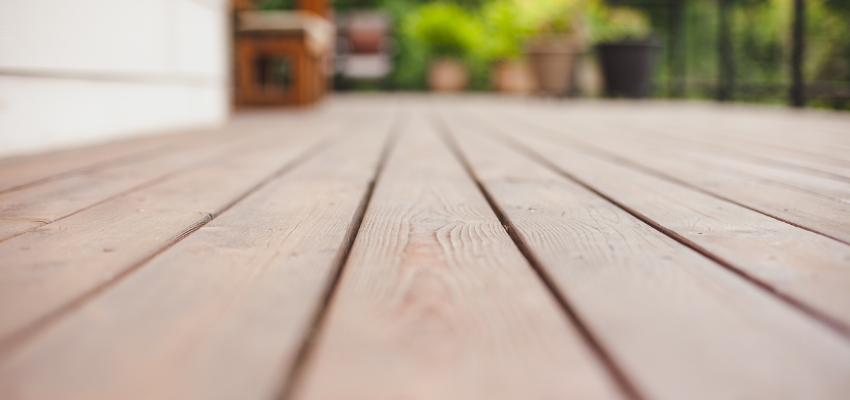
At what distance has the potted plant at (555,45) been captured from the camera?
4.93m

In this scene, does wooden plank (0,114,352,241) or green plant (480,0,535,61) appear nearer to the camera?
wooden plank (0,114,352,241)

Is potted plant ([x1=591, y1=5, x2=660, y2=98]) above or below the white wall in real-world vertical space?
above

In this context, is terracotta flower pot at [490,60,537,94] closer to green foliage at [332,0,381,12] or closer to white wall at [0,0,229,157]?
green foliage at [332,0,381,12]

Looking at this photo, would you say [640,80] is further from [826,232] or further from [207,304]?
[207,304]

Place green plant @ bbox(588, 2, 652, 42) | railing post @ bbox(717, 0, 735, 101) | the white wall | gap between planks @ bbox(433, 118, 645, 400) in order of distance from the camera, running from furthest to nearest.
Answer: green plant @ bbox(588, 2, 652, 42), railing post @ bbox(717, 0, 735, 101), the white wall, gap between planks @ bbox(433, 118, 645, 400)

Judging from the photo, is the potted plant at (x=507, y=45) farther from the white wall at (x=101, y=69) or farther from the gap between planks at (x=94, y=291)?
the gap between planks at (x=94, y=291)

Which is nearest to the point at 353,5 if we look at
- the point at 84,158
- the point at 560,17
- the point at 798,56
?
the point at 560,17

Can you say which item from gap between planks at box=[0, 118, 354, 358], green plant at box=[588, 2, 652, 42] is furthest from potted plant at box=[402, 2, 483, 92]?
gap between planks at box=[0, 118, 354, 358]

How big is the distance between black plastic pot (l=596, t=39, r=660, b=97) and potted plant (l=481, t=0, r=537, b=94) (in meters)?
0.86

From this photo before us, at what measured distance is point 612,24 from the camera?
6.25 metres

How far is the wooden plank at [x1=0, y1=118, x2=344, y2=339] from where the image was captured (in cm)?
50

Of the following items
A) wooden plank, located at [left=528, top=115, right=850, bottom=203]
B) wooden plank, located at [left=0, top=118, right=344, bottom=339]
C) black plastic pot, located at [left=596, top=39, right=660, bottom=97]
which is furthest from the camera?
black plastic pot, located at [left=596, top=39, right=660, bottom=97]

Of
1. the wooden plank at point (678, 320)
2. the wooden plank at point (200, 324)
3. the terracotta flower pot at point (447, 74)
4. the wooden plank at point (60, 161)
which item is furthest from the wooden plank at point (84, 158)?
the terracotta flower pot at point (447, 74)

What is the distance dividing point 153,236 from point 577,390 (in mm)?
540
